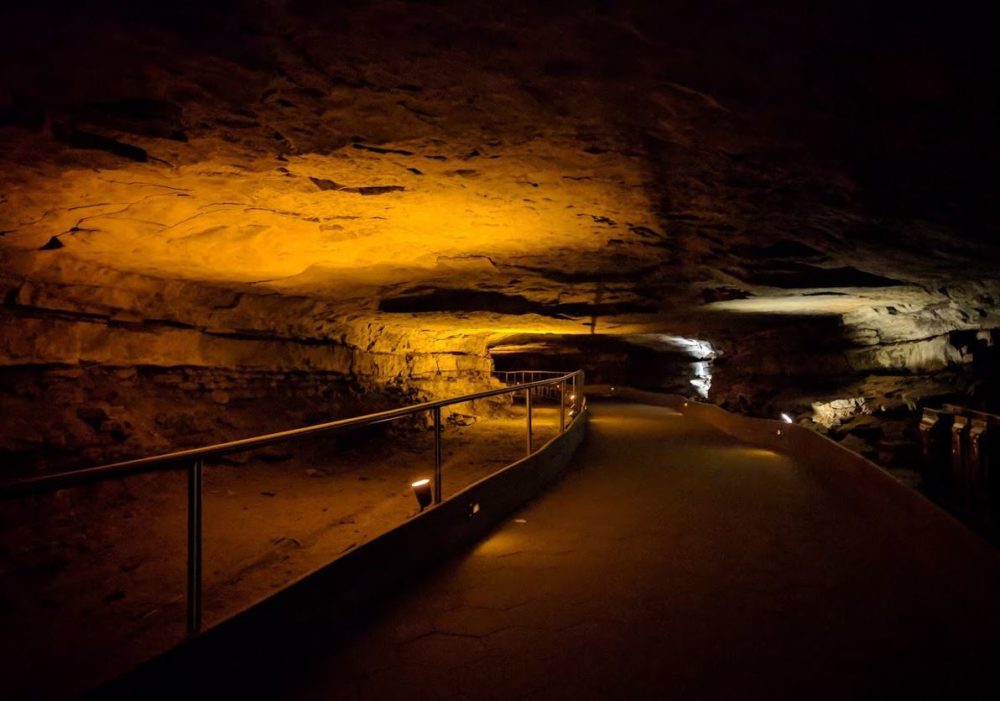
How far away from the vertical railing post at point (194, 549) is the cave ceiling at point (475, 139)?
2.39m

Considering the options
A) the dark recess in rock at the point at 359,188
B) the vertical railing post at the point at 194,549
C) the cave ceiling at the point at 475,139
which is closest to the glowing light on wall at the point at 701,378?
the cave ceiling at the point at 475,139

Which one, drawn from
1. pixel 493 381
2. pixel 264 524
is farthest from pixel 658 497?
pixel 493 381

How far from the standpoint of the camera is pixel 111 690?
2164 millimetres

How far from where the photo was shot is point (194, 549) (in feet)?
8.77

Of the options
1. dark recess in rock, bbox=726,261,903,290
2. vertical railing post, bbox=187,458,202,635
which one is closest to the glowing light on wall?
dark recess in rock, bbox=726,261,903,290

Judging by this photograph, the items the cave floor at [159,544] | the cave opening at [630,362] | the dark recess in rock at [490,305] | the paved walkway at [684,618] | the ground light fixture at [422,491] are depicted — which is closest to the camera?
the paved walkway at [684,618]

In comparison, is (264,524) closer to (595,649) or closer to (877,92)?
(595,649)

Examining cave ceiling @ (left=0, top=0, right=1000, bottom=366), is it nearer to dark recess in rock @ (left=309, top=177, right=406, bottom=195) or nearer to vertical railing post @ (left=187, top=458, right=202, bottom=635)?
dark recess in rock @ (left=309, top=177, right=406, bottom=195)

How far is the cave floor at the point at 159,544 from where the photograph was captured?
158 inches

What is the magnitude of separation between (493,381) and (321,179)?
58.8 feet

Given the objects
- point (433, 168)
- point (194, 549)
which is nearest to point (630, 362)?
point (433, 168)

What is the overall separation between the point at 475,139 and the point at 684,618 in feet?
12.0

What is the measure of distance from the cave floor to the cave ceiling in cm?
267

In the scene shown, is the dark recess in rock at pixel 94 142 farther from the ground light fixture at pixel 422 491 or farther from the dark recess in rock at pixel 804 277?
the dark recess in rock at pixel 804 277
